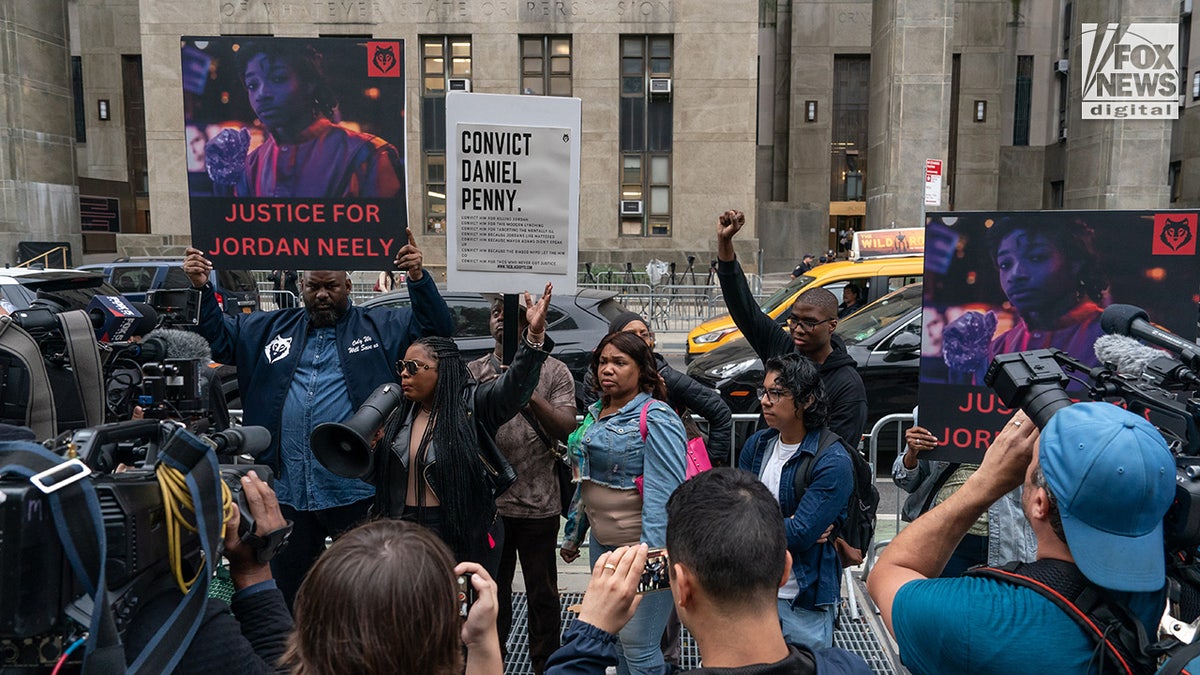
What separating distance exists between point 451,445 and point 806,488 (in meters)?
1.51

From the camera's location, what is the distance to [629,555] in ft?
6.19

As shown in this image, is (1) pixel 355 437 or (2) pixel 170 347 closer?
(1) pixel 355 437

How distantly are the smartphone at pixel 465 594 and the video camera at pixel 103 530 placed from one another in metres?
0.47

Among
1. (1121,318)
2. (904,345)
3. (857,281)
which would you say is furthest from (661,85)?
(1121,318)

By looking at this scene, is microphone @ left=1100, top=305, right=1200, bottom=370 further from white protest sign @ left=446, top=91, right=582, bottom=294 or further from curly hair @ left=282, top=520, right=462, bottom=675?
white protest sign @ left=446, top=91, right=582, bottom=294

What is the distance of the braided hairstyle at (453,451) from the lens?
12.1 feet

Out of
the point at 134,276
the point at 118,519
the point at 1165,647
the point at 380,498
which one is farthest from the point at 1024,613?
the point at 134,276

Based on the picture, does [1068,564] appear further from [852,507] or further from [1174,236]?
[1174,236]

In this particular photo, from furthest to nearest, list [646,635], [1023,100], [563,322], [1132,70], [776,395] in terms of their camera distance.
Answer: [1023,100] → [1132,70] → [563,322] → [776,395] → [646,635]

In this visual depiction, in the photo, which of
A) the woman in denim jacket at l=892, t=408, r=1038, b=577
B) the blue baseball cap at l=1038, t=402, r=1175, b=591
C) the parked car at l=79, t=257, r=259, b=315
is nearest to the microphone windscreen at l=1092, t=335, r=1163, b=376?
the blue baseball cap at l=1038, t=402, r=1175, b=591

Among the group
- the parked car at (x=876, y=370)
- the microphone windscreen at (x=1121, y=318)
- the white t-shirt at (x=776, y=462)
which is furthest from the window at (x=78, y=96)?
the microphone windscreen at (x=1121, y=318)

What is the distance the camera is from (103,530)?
1.64 m

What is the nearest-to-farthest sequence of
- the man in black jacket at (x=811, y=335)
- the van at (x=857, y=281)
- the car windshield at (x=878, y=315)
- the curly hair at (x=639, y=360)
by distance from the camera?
the curly hair at (x=639, y=360) → the man in black jacket at (x=811, y=335) → the car windshield at (x=878, y=315) → the van at (x=857, y=281)

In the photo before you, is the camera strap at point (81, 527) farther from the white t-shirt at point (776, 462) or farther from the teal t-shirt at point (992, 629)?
the white t-shirt at point (776, 462)
